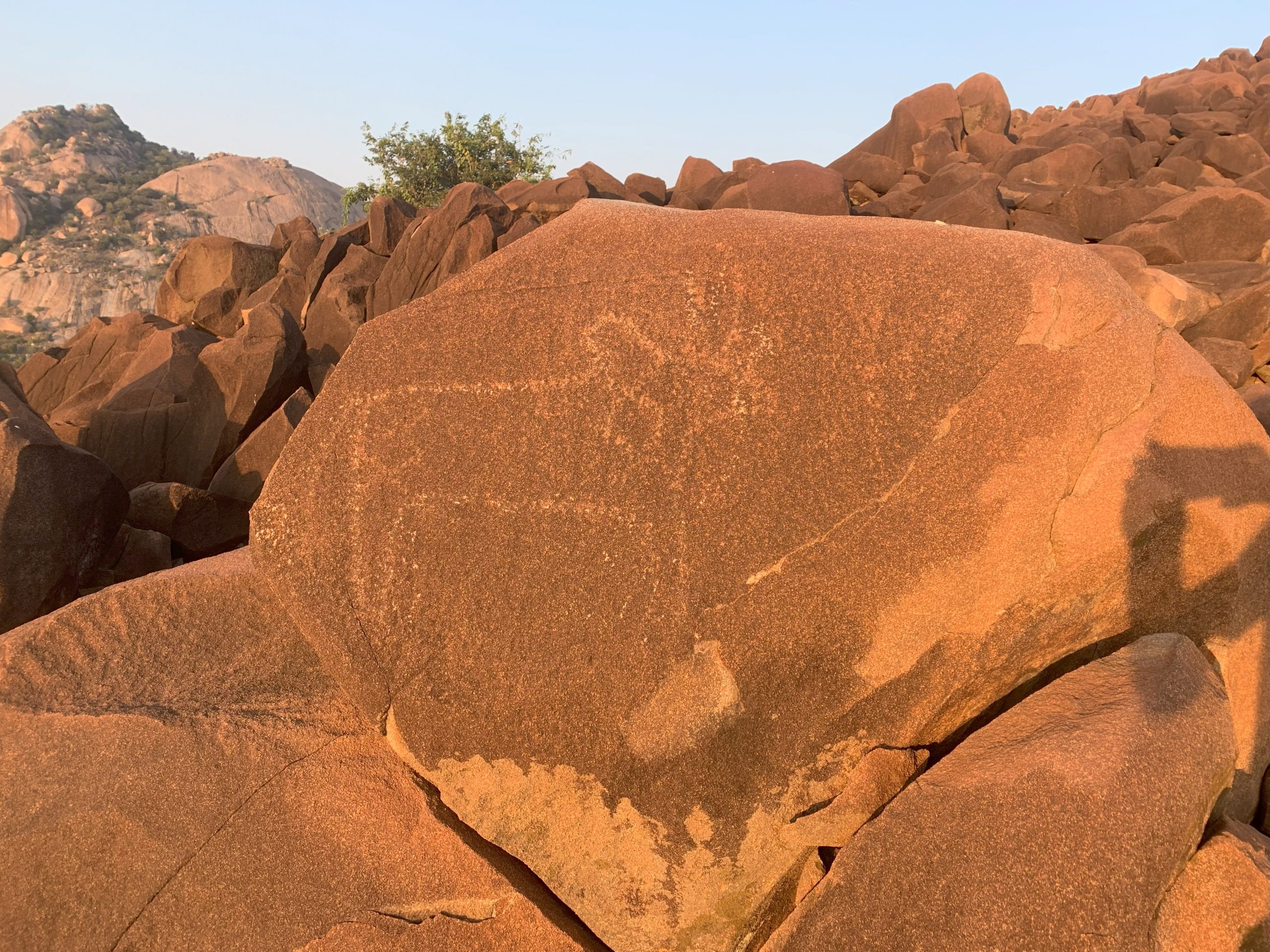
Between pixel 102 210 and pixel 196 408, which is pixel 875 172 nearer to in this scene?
pixel 196 408

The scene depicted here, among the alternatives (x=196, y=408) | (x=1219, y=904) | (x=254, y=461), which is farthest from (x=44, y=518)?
(x=1219, y=904)

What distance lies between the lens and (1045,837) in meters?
1.99

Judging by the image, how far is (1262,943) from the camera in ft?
6.41

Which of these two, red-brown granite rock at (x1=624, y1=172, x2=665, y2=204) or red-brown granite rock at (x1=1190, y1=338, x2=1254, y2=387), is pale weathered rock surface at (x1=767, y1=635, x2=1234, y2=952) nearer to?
red-brown granite rock at (x1=1190, y1=338, x2=1254, y2=387)

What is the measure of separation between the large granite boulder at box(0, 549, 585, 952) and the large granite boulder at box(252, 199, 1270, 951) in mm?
239

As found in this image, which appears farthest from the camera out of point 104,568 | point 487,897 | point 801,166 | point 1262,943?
point 801,166

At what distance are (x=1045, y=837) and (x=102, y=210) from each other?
208 feet

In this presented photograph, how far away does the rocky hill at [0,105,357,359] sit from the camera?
1788 inches

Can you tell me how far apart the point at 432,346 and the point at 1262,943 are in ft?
9.20

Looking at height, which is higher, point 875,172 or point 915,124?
point 915,124

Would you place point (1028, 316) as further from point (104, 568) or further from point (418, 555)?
point (104, 568)

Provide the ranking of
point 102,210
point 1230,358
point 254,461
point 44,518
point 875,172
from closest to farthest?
1. point 44,518
2. point 1230,358
3. point 254,461
4. point 875,172
5. point 102,210

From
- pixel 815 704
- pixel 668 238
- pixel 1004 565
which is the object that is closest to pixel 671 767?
pixel 815 704

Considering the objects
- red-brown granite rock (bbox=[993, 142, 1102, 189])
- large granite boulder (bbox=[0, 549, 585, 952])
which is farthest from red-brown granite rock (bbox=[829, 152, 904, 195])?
large granite boulder (bbox=[0, 549, 585, 952])
